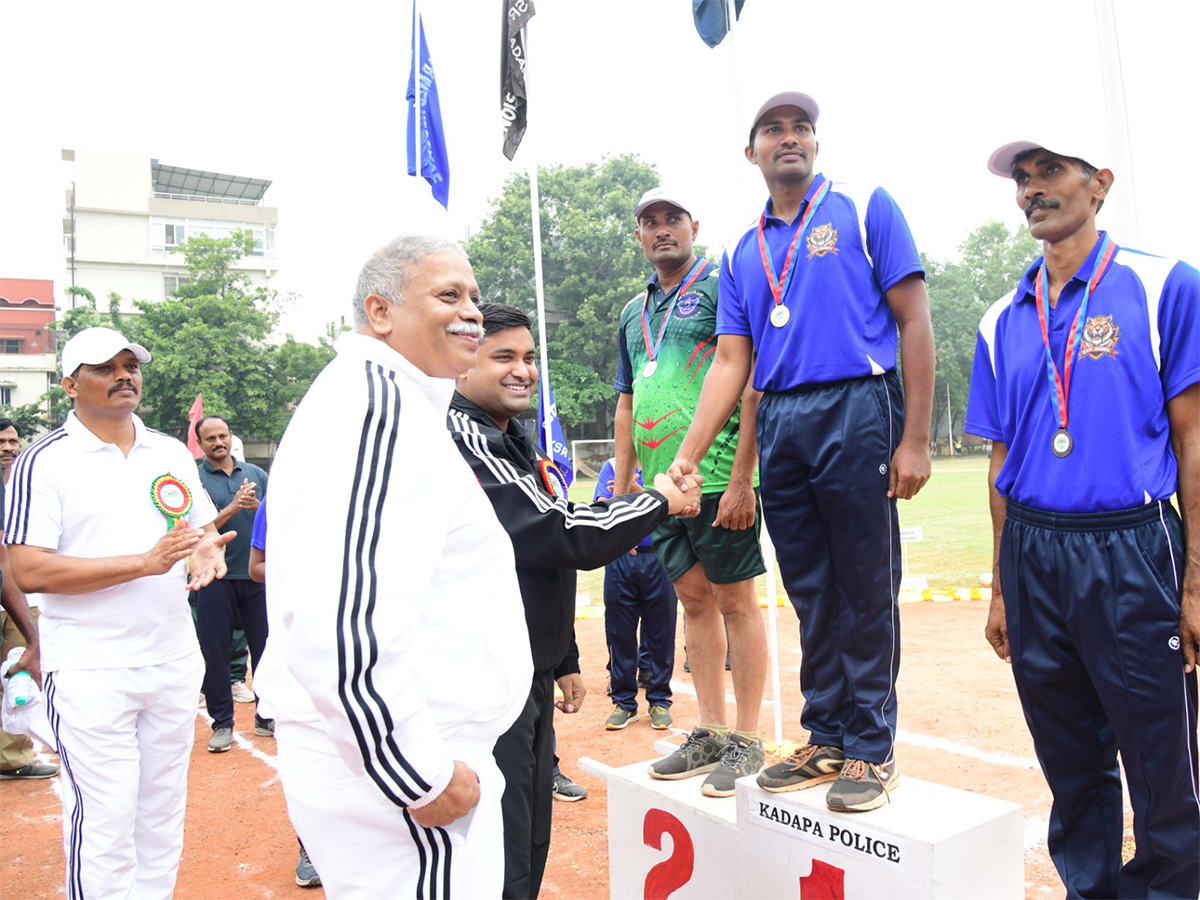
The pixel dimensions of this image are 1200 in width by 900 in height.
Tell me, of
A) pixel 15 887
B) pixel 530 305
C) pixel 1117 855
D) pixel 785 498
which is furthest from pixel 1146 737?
pixel 530 305

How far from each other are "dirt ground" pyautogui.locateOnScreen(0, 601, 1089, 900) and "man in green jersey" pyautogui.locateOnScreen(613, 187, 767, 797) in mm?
864

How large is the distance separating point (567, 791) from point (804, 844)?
9.12 feet

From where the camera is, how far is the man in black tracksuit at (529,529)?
2.88 meters

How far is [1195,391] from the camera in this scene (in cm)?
281

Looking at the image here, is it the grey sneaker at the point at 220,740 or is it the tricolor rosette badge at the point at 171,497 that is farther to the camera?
the grey sneaker at the point at 220,740

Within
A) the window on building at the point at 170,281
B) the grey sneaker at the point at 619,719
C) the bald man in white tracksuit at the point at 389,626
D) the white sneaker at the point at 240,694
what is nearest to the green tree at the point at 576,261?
the window on building at the point at 170,281

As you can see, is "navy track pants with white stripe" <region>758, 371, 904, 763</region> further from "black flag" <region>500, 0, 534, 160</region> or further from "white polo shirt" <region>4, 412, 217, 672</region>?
"black flag" <region>500, 0, 534, 160</region>

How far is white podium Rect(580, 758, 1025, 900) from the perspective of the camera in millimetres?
2896

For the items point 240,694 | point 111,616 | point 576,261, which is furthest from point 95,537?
point 576,261

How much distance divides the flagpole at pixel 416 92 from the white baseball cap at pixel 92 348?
5.46 meters

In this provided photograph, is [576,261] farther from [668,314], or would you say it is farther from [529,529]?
[529,529]

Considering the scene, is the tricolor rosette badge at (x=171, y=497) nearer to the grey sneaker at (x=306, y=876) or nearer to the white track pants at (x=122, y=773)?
the white track pants at (x=122, y=773)

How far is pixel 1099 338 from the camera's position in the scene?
2896mm

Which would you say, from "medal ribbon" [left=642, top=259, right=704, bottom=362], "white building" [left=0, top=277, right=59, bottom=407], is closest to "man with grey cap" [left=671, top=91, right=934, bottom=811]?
"medal ribbon" [left=642, top=259, right=704, bottom=362]
